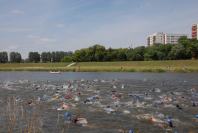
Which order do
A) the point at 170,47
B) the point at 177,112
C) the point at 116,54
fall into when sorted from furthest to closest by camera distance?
the point at 116,54 < the point at 170,47 < the point at 177,112

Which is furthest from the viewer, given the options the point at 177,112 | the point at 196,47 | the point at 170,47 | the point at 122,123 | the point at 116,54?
the point at 116,54

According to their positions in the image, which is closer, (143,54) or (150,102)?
(150,102)

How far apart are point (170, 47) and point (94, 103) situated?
129596 mm

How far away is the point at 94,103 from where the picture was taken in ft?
90.1

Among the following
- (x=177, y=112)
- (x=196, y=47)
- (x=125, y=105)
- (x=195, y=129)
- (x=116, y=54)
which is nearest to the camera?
(x=195, y=129)

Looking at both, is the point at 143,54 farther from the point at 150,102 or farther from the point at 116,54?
the point at 150,102

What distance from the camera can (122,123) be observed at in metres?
19.8

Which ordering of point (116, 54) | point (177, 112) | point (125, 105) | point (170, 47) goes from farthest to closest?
point (116, 54) → point (170, 47) → point (125, 105) → point (177, 112)

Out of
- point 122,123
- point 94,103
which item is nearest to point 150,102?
point 94,103

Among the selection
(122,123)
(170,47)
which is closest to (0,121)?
(122,123)

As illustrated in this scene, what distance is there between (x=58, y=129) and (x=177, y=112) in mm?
8681

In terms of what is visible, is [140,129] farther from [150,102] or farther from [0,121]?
[150,102]

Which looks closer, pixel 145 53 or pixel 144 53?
pixel 145 53

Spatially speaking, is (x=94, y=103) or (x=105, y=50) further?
(x=105, y=50)
